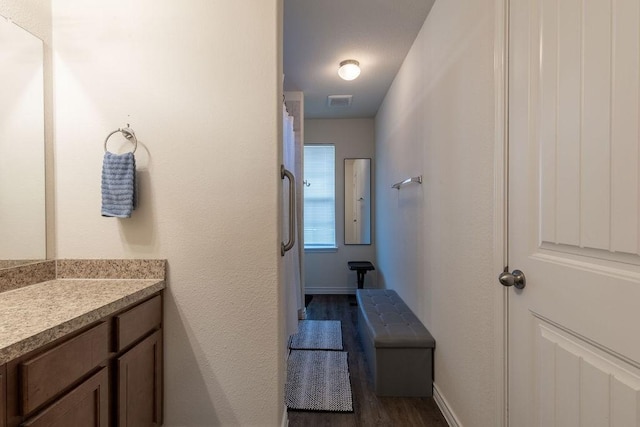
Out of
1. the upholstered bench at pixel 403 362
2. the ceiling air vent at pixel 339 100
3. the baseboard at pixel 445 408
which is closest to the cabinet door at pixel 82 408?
the upholstered bench at pixel 403 362

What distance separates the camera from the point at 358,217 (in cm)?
426

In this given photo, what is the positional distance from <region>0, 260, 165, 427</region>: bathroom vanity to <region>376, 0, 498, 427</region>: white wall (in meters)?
1.43

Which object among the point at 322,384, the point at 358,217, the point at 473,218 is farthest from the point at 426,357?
the point at 358,217

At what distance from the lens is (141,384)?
3.94 feet

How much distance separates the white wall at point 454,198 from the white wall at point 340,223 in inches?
65.0

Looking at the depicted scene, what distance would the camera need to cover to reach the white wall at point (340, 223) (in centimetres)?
425

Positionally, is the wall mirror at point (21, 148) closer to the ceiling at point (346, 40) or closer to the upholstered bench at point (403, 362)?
the ceiling at point (346, 40)

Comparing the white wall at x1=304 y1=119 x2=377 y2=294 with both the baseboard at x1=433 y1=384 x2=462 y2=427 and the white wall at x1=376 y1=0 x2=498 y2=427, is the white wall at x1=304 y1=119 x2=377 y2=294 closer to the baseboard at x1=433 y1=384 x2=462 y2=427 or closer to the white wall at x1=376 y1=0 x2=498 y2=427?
the white wall at x1=376 y1=0 x2=498 y2=427

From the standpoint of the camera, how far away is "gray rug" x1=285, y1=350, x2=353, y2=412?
183 cm

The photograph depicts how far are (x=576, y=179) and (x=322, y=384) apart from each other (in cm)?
188

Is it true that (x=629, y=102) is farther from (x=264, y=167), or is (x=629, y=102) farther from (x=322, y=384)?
(x=322, y=384)

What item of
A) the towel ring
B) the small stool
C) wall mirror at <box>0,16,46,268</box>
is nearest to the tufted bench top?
the small stool

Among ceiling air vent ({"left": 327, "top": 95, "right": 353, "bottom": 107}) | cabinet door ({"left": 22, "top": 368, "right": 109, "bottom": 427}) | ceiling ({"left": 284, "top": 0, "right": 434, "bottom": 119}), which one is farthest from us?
ceiling air vent ({"left": 327, "top": 95, "right": 353, "bottom": 107})

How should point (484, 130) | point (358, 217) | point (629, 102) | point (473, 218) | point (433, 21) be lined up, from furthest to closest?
1. point (358, 217)
2. point (433, 21)
3. point (473, 218)
4. point (484, 130)
5. point (629, 102)
